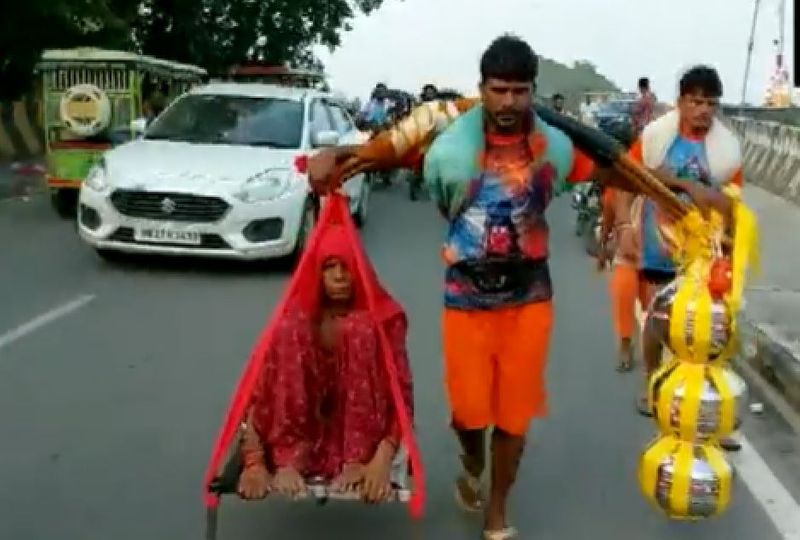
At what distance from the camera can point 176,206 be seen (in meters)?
11.6

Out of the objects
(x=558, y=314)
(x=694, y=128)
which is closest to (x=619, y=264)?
(x=694, y=128)

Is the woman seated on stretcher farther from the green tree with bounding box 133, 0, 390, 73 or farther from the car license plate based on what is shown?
the green tree with bounding box 133, 0, 390, 73

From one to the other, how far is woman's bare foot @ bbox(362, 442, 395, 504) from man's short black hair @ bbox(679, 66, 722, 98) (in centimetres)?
253

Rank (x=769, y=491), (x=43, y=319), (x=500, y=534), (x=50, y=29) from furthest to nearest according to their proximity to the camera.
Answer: (x=50, y=29), (x=43, y=319), (x=769, y=491), (x=500, y=534)

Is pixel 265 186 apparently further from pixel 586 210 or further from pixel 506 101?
pixel 506 101

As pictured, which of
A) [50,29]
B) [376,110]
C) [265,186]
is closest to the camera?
[265,186]

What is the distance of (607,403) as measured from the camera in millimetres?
7527

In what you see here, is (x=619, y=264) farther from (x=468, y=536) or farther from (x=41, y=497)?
(x=41, y=497)

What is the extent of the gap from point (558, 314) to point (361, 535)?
5269 mm

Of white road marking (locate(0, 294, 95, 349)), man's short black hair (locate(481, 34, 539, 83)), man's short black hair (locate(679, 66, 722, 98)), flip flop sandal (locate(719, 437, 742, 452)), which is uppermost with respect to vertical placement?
man's short black hair (locate(481, 34, 539, 83))

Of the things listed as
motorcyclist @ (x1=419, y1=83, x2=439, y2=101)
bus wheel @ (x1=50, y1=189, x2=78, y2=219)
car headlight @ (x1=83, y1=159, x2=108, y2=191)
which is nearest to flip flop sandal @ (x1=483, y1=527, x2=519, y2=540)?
car headlight @ (x1=83, y1=159, x2=108, y2=191)

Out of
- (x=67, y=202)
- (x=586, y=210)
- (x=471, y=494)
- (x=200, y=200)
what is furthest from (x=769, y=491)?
(x=67, y=202)

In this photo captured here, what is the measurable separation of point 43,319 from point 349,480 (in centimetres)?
528

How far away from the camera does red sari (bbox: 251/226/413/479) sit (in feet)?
15.9
